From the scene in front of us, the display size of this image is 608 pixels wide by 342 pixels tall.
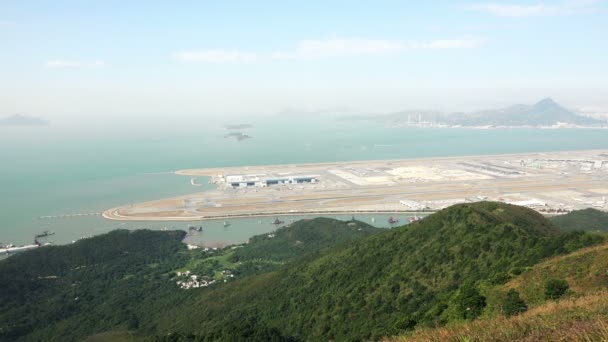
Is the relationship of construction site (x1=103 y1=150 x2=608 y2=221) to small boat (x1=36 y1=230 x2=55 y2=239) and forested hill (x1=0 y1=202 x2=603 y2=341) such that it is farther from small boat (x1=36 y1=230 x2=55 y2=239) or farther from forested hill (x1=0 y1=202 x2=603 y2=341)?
forested hill (x1=0 y1=202 x2=603 y2=341)

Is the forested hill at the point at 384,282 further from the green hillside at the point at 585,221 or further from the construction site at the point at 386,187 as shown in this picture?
the construction site at the point at 386,187

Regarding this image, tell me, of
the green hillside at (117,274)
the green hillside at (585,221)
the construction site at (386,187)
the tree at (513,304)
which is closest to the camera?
the tree at (513,304)

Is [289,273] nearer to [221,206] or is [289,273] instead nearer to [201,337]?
[201,337]

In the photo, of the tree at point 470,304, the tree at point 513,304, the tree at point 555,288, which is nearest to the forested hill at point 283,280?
the tree at point 470,304

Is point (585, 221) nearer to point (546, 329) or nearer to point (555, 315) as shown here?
point (555, 315)

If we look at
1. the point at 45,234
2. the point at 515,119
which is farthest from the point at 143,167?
the point at 515,119

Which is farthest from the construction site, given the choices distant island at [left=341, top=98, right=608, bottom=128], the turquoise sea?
distant island at [left=341, top=98, right=608, bottom=128]

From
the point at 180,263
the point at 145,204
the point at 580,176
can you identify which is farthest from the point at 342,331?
the point at 580,176
